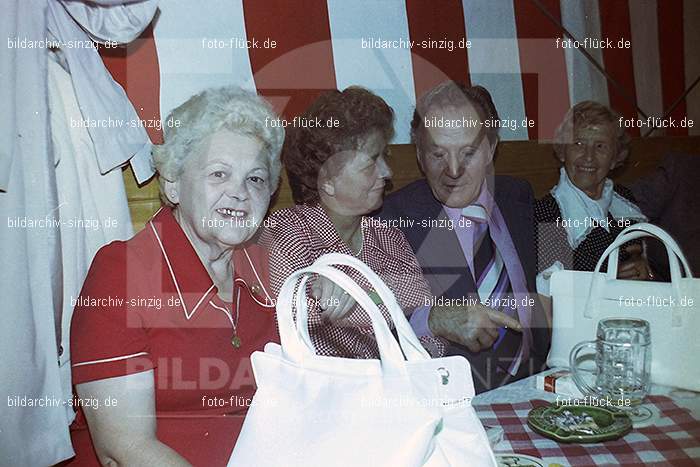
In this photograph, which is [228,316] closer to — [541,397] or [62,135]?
[62,135]

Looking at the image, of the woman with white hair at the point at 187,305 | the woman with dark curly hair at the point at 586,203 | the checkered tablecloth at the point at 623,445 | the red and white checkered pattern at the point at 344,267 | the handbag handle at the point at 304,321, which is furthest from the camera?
the woman with dark curly hair at the point at 586,203

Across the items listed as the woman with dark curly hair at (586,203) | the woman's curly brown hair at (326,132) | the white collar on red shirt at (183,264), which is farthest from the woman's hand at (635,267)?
the white collar on red shirt at (183,264)

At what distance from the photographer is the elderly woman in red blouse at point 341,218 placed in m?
1.60

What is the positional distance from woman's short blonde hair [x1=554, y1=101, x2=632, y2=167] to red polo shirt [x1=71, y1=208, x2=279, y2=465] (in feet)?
3.41

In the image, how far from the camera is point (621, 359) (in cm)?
143

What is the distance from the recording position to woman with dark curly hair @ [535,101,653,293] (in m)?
2.02

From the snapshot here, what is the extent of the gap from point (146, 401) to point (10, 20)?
0.72 m

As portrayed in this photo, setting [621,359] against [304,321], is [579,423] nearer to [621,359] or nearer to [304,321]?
[621,359]

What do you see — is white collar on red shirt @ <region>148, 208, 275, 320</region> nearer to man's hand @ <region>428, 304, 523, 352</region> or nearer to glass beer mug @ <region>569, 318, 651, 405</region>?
man's hand @ <region>428, 304, 523, 352</region>

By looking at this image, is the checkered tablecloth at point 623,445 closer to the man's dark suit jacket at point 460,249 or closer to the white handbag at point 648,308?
the white handbag at point 648,308

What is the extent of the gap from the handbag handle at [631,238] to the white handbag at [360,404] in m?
0.63

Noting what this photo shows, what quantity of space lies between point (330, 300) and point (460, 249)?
15.1 inches

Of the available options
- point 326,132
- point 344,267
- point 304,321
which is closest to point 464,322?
point 344,267

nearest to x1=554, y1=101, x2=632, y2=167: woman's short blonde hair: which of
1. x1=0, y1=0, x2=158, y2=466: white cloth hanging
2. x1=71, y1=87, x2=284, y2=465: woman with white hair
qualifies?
x1=71, y1=87, x2=284, y2=465: woman with white hair
